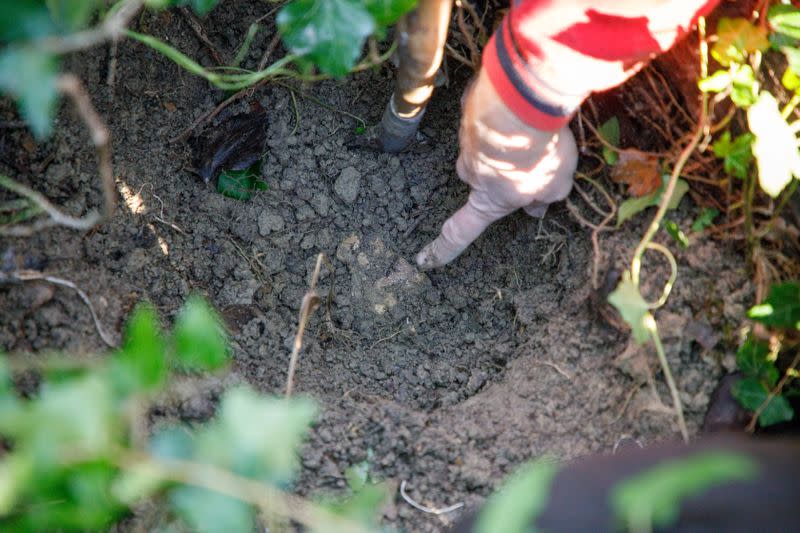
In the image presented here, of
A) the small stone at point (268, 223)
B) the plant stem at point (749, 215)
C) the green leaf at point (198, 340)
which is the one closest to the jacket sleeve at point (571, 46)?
the plant stem at point (749, 215)

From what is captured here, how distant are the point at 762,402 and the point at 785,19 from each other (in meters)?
0.70

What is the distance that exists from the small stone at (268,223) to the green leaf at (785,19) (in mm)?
1139

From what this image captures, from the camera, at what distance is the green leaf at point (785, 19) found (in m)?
1.25

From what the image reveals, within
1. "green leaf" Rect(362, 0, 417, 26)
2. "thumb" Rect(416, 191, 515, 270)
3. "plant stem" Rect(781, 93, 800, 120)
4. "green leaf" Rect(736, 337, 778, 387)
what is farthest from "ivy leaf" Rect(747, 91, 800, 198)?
"green leaf" Rect(362, 0, 417, 26)

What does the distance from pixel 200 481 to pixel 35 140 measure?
0.89 metres

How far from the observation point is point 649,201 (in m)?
1.43

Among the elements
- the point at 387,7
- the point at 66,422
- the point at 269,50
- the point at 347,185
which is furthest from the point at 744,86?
the point at 66,422

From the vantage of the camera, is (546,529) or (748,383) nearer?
(546,529)

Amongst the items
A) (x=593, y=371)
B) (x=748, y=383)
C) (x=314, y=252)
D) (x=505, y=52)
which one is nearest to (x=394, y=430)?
(x=593, y=371)

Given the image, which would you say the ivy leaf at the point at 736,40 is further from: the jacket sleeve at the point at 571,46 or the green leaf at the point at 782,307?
the green leaf at the point at 782,307

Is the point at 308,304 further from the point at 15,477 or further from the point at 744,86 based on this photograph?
the point at 744,86

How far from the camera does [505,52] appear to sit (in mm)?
1334

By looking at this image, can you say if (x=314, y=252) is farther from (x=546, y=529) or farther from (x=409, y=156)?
(x=546, y=529)

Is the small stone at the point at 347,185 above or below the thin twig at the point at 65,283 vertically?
below
